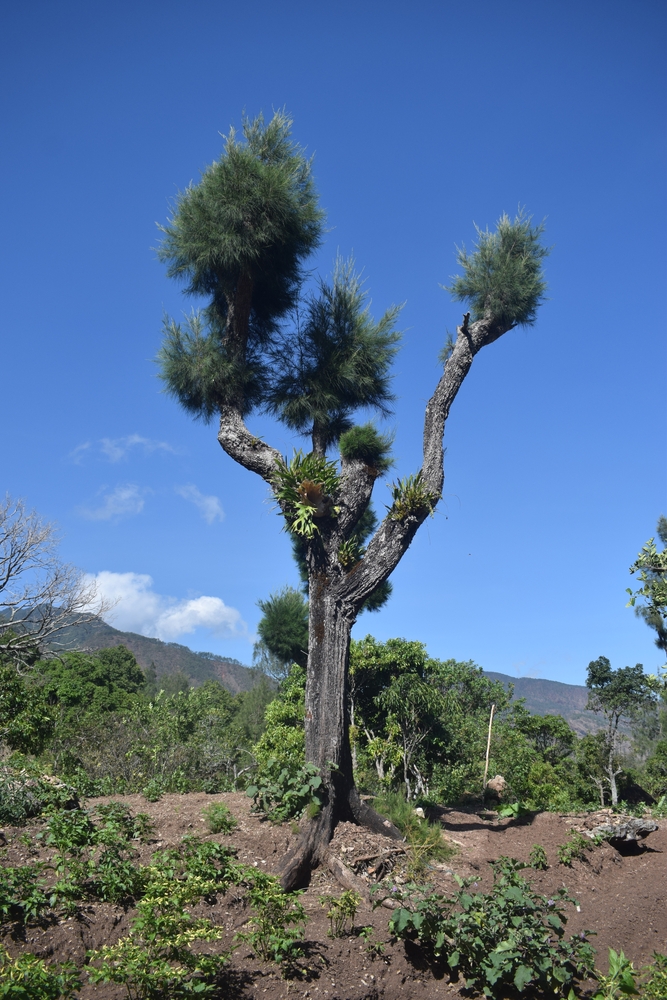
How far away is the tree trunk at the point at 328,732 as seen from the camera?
5996 mm

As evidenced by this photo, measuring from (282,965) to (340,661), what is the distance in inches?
129

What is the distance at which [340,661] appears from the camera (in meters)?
6.83

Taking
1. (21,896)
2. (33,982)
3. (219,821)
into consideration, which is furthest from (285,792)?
(33,982)

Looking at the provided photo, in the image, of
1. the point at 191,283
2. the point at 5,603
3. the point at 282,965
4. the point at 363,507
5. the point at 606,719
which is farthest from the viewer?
the point at 606,719

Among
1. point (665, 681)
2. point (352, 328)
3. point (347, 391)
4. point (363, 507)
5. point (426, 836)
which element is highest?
point (352, 328)

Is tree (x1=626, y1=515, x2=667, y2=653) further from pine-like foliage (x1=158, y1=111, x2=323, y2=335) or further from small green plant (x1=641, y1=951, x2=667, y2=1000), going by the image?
pine-like foliage (x1=158, y1=111, x2=323, y2=335)

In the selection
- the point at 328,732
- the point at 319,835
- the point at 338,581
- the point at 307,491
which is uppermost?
the point at 307,491

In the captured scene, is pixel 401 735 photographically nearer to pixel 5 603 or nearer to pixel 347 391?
pixel 347 391

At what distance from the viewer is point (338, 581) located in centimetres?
717

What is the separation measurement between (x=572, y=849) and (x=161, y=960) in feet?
17.5

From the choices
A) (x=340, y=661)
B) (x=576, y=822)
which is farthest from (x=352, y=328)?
(x=576, y=822)

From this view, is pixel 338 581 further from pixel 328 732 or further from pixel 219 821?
pixel 219 821

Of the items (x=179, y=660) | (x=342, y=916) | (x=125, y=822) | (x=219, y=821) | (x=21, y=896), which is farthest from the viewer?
(x=179, y=660)

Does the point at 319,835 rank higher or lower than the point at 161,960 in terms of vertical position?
higher
